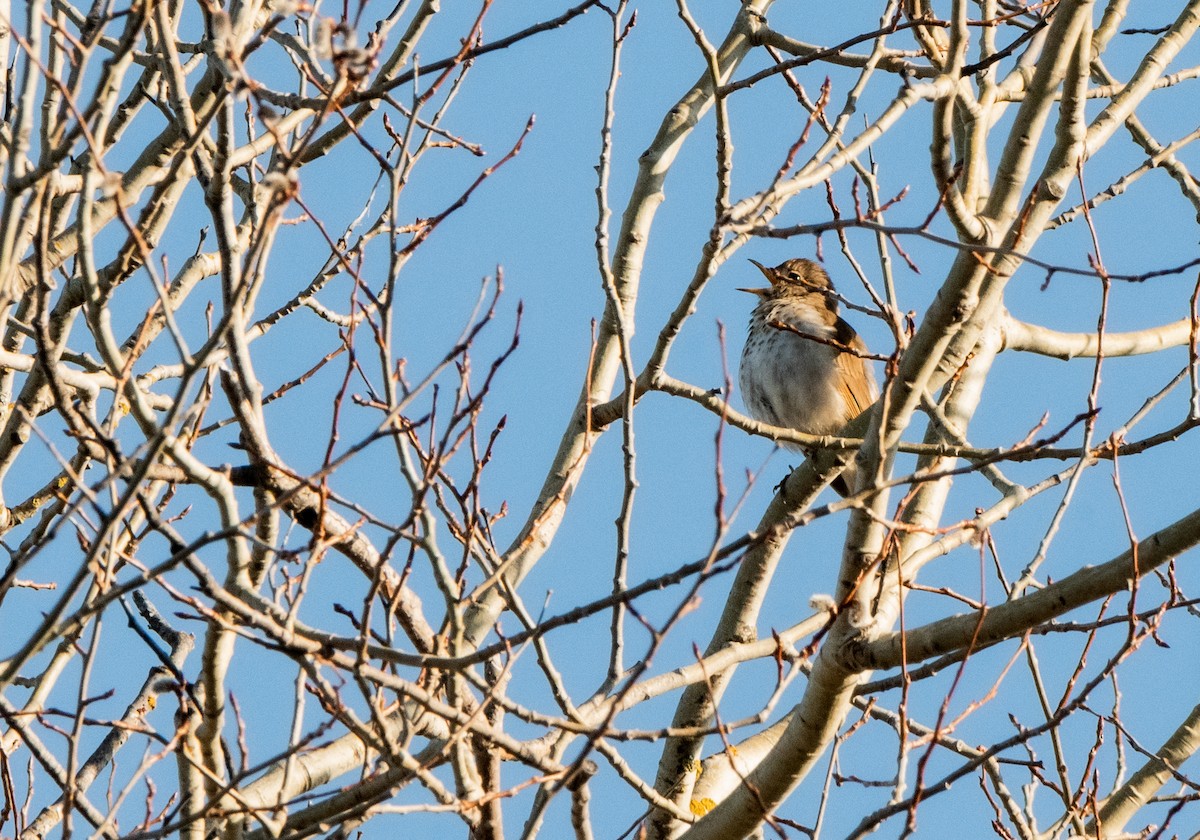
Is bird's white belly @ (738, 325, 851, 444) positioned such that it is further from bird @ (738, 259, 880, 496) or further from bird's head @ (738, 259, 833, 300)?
bird's head @ (738, 259, 833, 300)

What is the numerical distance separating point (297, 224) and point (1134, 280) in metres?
4.00

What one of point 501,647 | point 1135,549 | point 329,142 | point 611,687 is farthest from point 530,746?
point 329,142

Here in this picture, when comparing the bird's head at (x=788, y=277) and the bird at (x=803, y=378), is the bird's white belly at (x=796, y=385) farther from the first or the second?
the bird's head at (x=788, y=277)

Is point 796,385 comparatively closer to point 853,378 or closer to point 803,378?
point 803,378

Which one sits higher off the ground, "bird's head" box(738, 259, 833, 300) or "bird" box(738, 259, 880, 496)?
"bird's head" box(738, 259, 833, 300)

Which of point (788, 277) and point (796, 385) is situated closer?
point (796, 385)

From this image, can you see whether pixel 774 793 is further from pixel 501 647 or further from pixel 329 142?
pixel 329 142

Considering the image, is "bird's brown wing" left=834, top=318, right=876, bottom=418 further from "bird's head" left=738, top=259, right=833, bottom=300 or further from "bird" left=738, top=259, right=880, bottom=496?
"bird's head" left=738, top=259, right=833, bottom=300

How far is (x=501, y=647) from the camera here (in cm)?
308

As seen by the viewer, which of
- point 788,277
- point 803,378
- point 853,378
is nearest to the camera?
point 803,378

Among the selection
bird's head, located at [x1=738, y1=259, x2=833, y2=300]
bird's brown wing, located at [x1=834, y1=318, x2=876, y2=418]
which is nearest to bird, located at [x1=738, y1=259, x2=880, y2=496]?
bird's brown wing, located at [x1=834, y1=318, x2=876, y2=418]

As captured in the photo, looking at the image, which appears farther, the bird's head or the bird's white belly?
the bird's head

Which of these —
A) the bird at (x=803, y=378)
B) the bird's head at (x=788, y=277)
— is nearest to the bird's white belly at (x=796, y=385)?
the bird at (x=803, y=378)

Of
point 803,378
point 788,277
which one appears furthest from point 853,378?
→ point 788,277
